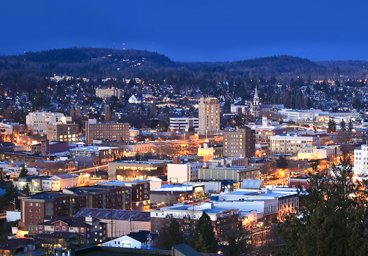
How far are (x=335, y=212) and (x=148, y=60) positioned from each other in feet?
526

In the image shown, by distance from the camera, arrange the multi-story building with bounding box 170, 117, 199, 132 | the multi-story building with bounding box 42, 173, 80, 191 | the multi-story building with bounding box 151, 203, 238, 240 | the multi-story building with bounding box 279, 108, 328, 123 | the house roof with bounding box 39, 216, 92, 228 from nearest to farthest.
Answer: the multi-story building with bounding box 151, 203, 238, 240 < the house roof with bounding box 39, 216, 92, 228 < the multi-story building with bounding box 42, 173, 80, 191 < the multi-story building with bounding box 170, 117, 199, 132 < the multi-story building with bounding box 279, 108, 328, 123

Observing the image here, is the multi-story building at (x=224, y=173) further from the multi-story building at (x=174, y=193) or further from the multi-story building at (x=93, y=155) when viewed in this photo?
the multi-story building at (x=93, y=155)

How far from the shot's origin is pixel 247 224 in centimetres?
2612

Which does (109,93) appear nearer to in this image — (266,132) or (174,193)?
(266,132)

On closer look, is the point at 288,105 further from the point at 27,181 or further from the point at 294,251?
the point at 294,251

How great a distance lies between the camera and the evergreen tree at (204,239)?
19016 millimetres

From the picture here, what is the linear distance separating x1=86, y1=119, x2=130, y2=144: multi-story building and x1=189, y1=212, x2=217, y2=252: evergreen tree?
139ft

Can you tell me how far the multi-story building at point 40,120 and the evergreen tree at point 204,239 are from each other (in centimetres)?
4807

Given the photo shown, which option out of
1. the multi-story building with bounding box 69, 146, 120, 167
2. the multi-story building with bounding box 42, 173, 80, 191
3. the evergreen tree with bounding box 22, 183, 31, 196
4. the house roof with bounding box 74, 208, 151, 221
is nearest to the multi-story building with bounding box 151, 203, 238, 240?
the house roof with bounding box 74, 208, 151, 221

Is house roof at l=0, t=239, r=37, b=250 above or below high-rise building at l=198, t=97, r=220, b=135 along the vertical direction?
below

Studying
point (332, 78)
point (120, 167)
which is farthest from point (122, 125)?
point (332, 78)

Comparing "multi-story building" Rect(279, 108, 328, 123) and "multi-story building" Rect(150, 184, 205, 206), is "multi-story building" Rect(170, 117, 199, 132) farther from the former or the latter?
"multi-story building" Rect(150, 184, 205, 206)

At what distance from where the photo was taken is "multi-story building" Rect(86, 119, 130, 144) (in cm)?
6241

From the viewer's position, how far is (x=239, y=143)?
50.8 meters
